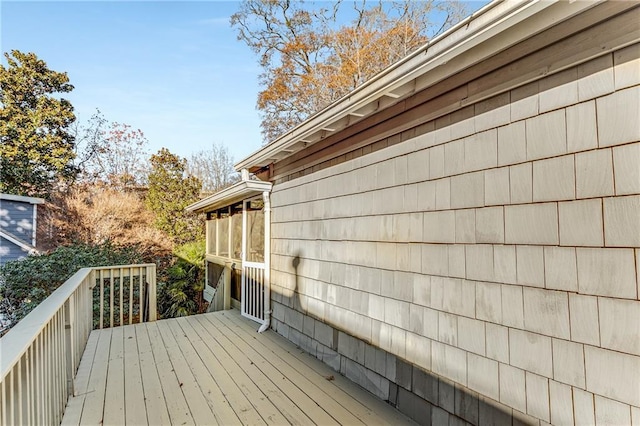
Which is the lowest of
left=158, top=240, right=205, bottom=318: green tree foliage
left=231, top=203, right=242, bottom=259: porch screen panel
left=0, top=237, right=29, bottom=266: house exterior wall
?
left=158, top=240, right=205, bottom=318: green tree foliage

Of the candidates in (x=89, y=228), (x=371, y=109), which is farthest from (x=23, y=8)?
(x=371, y=109)

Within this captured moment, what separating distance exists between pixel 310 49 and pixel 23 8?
368 inches

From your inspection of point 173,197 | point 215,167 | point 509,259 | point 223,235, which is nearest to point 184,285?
point 223,235

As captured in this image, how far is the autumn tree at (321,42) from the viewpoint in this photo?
11688 mm

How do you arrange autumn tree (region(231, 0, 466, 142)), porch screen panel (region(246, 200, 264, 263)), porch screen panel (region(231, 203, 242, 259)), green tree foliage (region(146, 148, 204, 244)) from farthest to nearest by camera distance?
autumn tree (region(231, 0, 466, 142))
green tree foliage (region(146, 148, 204, 244))
porch screen panel (region(231, 203, 242, 259))
porch screen panel (region(246, 200, 264, 263))

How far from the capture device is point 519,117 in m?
1.88

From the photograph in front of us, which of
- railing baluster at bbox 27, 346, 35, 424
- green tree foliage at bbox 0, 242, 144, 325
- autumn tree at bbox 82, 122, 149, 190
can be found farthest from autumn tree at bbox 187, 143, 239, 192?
railing baluster at bbox 27, 346, 35, 424

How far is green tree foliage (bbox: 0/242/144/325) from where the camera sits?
6.11 metres

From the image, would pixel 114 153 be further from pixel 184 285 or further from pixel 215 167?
pixel 184 285

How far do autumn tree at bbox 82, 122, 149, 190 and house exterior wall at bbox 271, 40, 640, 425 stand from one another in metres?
14.0

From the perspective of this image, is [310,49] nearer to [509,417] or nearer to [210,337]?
[210,337]

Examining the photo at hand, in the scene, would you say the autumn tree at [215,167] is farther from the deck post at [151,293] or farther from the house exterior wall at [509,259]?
the house exterior wall at [509,259]

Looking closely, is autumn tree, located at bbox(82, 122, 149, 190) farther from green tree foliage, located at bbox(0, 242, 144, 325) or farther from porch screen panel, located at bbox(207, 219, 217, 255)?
green tree foliage, located at bbox(0, 242, 144, 325)

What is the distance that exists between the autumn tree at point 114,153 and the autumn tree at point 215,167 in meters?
4.26
